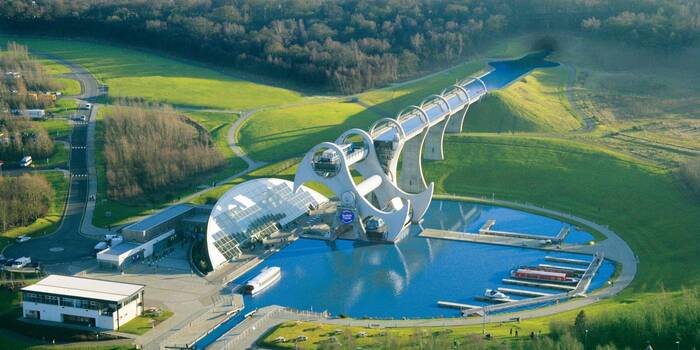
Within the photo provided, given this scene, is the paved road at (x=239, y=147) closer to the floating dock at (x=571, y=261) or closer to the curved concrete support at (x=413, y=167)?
the curved concrete support at (x=413, y=167)

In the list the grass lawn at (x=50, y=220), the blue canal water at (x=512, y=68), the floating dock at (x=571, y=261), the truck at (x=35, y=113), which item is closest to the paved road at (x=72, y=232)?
the grass lawn at (x=50, y=220)

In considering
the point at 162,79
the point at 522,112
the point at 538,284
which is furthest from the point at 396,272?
the point at 162,79

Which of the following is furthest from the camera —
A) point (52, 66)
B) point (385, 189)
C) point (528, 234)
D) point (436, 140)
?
point (52, 66)

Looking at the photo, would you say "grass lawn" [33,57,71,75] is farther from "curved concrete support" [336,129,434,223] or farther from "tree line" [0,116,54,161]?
"curved concrete support" [336,129,434,223]

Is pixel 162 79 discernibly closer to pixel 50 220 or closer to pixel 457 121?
pixel 457 121

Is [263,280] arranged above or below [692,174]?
below

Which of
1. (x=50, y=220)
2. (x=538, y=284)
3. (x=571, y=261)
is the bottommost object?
(x=571, y=261)

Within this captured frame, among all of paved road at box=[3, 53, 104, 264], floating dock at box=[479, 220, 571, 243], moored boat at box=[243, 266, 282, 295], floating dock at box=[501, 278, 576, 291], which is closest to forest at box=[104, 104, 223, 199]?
paved road at box=[3, 53, 104, 264]

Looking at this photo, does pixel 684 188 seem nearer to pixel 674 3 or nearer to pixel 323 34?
pixel 674 3
